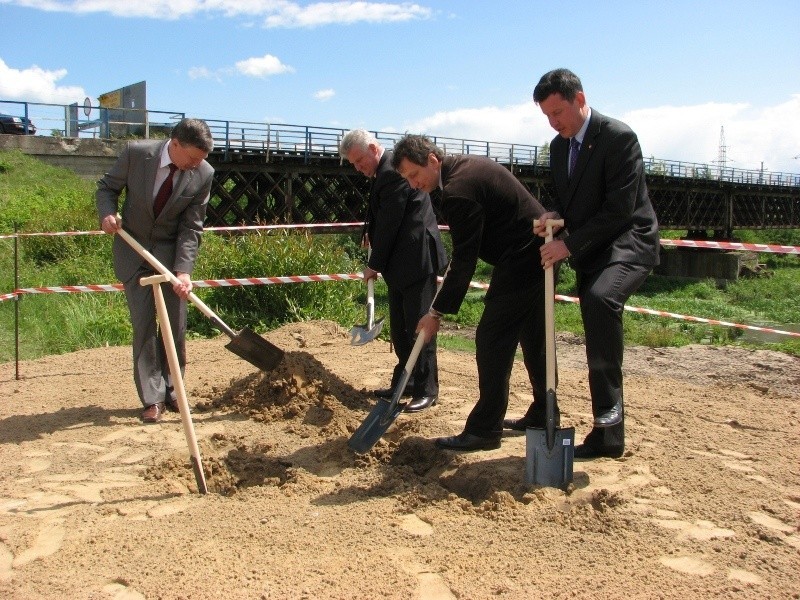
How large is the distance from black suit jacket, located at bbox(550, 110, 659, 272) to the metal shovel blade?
0.94 metres

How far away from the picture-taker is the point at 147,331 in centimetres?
559

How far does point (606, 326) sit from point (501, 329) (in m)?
0.60

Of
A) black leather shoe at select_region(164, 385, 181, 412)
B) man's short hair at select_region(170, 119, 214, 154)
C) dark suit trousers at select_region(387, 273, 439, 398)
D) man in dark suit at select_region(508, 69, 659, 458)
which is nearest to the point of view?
man in dark suit at select_region(508, 69, 659, 458)

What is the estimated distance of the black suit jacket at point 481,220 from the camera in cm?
426

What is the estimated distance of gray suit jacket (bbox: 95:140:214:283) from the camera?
5438mm

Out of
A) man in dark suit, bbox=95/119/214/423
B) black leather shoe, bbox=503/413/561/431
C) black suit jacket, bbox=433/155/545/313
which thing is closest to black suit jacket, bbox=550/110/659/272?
black suit jacket, bbox=433/155/545/313

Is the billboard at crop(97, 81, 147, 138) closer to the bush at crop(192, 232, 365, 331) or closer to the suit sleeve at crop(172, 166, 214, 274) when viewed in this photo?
the bush at crop(192, 232, 365, 331)

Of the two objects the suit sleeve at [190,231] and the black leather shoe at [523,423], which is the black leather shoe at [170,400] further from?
the black leather shoe at [523,423]

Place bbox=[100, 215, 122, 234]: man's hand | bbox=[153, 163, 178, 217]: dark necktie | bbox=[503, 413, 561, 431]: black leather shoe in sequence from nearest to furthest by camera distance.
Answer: bbox=[503, 413, 561, 431]: black leather shoe
bbox=[100, 215, 122, 234]: man's hand
bbox=[153, 163, 178, 217]: dark necktie

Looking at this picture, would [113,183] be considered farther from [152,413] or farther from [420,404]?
[420,404]

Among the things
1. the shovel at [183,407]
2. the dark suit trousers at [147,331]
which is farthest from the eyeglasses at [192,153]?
the shovel at [183,407]

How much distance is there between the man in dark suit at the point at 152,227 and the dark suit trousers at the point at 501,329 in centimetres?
211

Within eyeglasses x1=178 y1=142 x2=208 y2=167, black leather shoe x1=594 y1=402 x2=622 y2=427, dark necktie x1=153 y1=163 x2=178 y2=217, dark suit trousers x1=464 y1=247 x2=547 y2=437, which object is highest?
eyeglasses x1=178 y1=142 x2=208 y2=167

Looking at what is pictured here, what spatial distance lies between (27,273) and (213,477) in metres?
10.1
